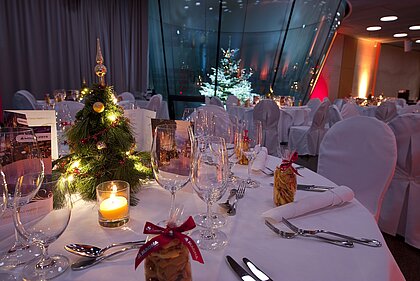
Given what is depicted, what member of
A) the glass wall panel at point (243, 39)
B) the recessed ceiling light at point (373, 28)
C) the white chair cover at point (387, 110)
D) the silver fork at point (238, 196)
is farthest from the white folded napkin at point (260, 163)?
the recessed ceiling light at point (373, 28)

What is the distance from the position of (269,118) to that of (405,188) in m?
2.75

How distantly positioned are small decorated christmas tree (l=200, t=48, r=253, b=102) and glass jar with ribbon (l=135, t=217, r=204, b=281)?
8.55 meters

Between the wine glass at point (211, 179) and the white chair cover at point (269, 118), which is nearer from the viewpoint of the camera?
the wine glass at point (211, 179)

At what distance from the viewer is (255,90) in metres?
9.24

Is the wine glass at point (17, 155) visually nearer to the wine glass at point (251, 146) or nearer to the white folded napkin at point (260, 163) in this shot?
the wine glass at point (251, 146)

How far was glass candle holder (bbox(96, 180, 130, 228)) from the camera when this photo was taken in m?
0.82

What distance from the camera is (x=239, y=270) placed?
0.64 m

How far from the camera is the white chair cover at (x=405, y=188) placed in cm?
242

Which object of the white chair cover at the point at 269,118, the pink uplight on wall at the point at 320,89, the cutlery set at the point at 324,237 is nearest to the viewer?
the cutlery set at the point at 324,237

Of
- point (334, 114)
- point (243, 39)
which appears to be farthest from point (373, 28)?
point (334, 114)

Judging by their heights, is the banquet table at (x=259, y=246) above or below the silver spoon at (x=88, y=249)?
below

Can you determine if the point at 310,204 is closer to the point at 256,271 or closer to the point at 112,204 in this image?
the point at 256,271

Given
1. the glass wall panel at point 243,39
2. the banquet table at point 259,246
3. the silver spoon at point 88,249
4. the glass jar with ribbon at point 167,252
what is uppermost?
the glass wall panel at point 243,39

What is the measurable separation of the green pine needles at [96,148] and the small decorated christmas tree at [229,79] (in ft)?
26.5
